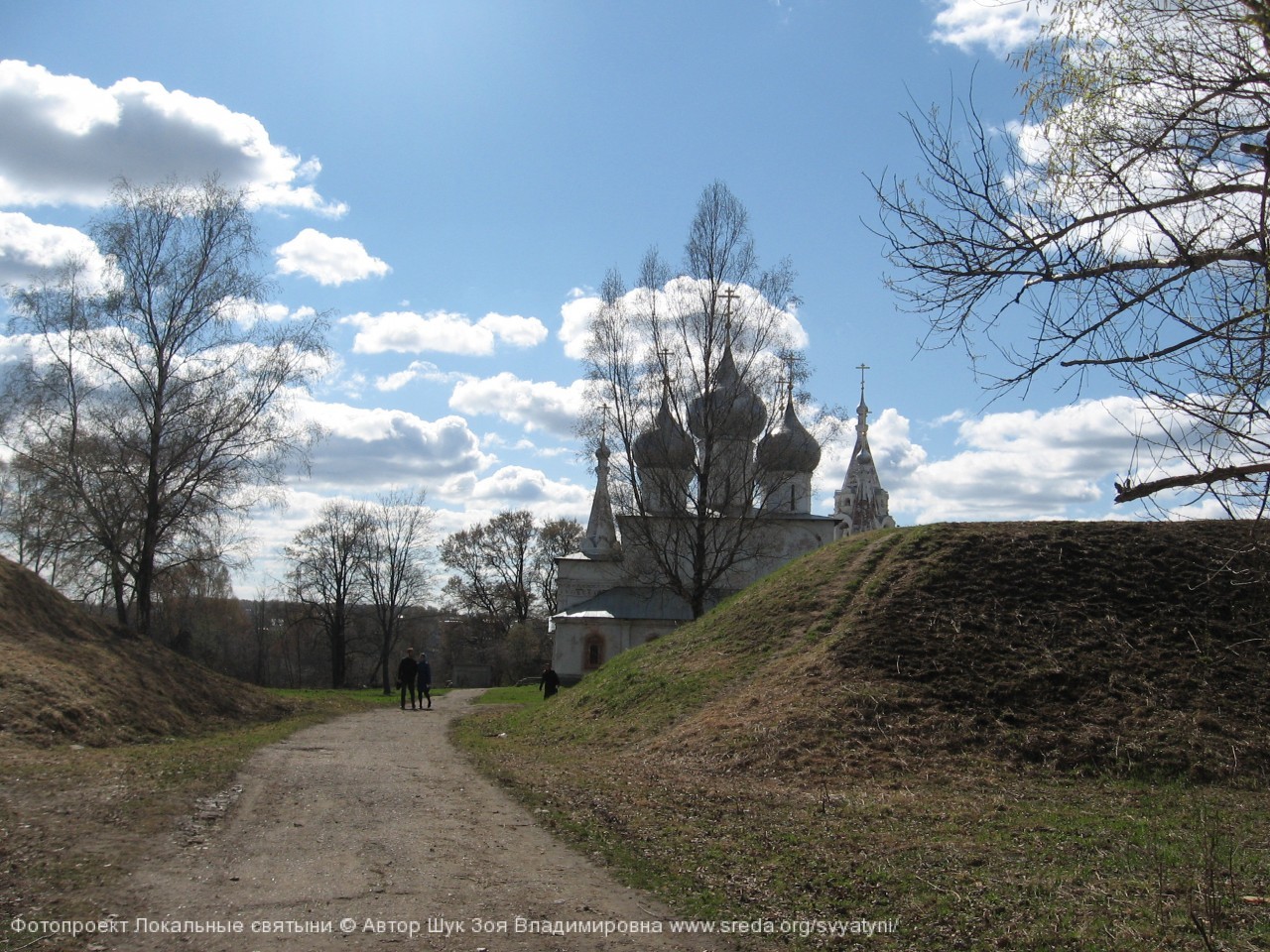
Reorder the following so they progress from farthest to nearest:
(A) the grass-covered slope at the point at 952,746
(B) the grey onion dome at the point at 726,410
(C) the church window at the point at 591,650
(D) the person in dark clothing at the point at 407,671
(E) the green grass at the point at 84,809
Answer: (C) the church window at the point at 591,650 < (B) the grey onion dome at the point at 726,410 < (D) the person in dark clothing at the point at 407,671 < (A) the grass-covered slope at the point at 952,746 < (E) the green grass at the point at 84,809

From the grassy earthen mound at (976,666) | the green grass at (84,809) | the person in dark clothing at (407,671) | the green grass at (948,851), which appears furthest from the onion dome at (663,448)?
the green grass at (948,851)

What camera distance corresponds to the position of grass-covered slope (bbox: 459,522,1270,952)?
655 centimetres

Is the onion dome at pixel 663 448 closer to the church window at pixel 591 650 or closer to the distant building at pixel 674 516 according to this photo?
the distant building at pixel 674 516

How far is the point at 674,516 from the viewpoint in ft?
87.9

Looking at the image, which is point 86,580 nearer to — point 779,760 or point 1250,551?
point 779,760

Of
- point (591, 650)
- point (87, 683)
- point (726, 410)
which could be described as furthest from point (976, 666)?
point (591, 650)

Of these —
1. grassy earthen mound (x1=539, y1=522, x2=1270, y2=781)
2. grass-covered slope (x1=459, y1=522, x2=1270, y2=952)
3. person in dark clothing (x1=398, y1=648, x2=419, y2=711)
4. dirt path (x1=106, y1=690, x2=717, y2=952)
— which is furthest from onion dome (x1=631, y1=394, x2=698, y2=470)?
dirt path (x1=106, y1=690, x2=717, y2=952)

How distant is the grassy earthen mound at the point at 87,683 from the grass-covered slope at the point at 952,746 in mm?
4889

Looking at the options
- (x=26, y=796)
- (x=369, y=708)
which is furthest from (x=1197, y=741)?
(x=369, y=708)

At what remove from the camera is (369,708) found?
26.3 m

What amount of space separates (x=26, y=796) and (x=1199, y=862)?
9.09 m

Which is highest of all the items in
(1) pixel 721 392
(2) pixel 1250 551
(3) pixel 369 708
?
(1) pixel 721 392

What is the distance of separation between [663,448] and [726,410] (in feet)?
7.69

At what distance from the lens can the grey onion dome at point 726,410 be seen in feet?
84.3
